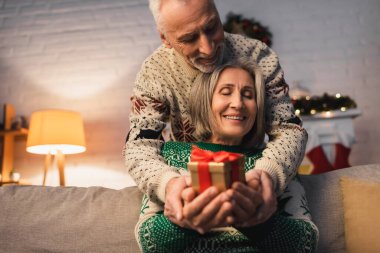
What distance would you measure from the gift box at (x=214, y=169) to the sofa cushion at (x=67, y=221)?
539 mm

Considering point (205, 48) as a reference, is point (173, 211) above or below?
below

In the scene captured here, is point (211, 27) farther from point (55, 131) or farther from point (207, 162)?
point (55, 131)

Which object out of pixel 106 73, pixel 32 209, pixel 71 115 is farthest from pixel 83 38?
pixel 32 209

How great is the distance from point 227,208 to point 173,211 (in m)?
0.14

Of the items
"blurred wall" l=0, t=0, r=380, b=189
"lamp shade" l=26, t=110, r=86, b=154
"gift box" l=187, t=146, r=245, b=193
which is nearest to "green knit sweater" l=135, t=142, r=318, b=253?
"gift box" l=187, t=146, r=245, b=193

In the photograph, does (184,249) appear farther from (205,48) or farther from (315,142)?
(315,142)

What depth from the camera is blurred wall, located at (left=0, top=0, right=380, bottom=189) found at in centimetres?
357

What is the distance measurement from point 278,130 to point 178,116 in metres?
0.30

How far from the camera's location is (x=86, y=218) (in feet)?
4.30

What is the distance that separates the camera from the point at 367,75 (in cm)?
355

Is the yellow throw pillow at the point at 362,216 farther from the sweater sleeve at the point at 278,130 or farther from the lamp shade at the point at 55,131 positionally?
the lamp shade at the point at 55,131

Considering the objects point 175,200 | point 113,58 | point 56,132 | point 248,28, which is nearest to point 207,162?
point 175,200

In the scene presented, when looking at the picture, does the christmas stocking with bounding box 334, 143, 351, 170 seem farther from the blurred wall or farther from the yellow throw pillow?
the yellow throw pillow

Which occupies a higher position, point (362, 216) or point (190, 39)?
point (190, 39)
